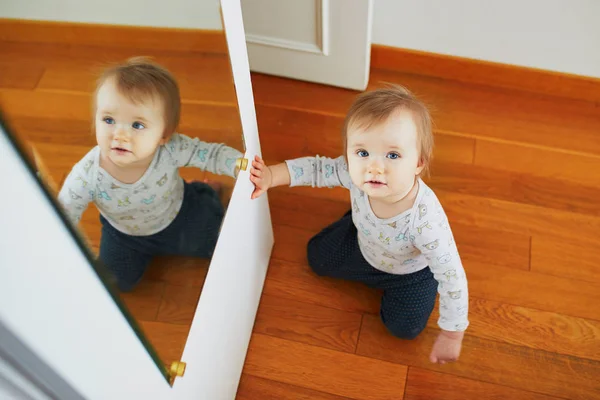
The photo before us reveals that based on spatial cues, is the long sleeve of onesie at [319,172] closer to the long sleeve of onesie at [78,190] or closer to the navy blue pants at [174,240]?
the navy blue pants at [174,240]

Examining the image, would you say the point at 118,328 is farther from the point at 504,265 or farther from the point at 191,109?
the point at 504,265

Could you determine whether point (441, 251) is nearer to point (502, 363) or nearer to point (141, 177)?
point (502, 363)

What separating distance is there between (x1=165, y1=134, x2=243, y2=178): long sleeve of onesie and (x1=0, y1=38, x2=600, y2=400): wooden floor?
0.50m

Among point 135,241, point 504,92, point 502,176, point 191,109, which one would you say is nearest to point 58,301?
point 135,241

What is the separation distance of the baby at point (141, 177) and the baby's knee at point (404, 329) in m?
0.50

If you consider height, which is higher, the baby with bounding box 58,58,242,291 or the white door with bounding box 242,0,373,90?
the baby with bounding box 58,58,242,291

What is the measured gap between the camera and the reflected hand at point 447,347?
3.56 feet

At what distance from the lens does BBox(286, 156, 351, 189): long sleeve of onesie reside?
42.0 inches

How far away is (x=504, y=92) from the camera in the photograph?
5.25 feet

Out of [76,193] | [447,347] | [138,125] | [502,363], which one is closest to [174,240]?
[138,125]

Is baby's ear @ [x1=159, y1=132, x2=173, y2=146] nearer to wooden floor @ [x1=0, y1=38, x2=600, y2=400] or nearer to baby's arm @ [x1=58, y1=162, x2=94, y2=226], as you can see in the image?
baby's arm @ [x1=58, y1=162, x2=94, y2=226]

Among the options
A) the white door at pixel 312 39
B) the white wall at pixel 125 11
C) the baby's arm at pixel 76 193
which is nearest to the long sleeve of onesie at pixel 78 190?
the baby's arm at pixel 76 193

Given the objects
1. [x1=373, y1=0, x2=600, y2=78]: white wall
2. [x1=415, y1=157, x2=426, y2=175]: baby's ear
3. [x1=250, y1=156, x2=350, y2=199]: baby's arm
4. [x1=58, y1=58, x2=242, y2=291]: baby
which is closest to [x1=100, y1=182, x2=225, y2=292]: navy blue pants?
[x1=58, y1=58, x2=242, y2=291]: baby

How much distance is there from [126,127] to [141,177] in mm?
89
